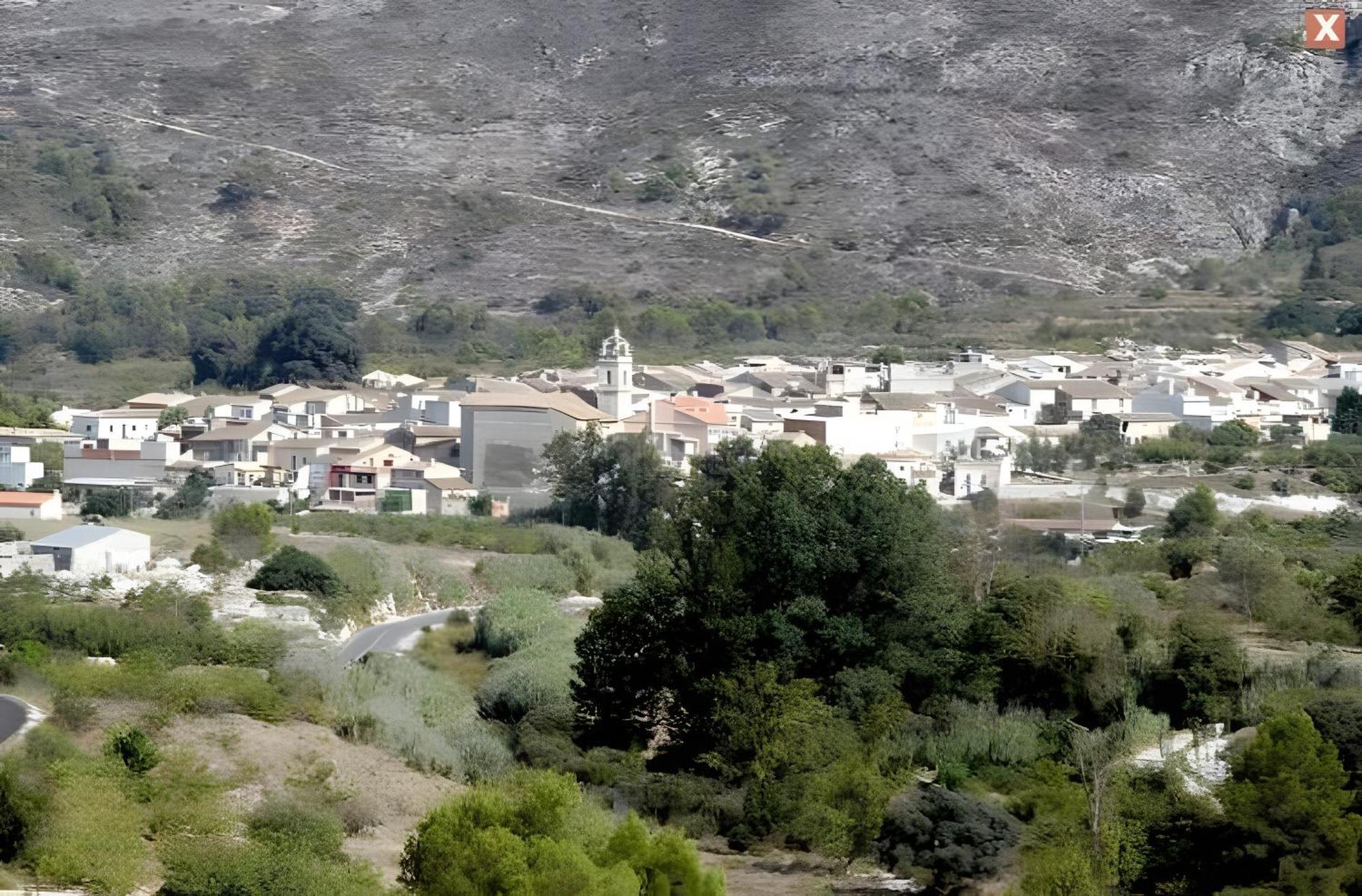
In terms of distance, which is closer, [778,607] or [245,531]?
[778,607]

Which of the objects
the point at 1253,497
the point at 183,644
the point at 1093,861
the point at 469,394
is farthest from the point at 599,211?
the point at 1093,861

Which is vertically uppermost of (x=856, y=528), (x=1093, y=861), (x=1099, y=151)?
(x=1099, y=151)

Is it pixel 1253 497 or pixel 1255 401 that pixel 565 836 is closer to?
pixel 1253 497

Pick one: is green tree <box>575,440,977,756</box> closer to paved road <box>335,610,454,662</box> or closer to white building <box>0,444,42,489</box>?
paved road <box>335,610,454,662</box>

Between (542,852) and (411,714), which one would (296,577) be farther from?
(542,852)

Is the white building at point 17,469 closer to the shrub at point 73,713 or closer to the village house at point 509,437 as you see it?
the village house at point 509,437

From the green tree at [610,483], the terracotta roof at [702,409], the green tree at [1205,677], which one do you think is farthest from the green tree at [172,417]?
the green tree at [1205,677]

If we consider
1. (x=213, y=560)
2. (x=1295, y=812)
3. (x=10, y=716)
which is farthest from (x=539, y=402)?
(x=1295, y=812)
